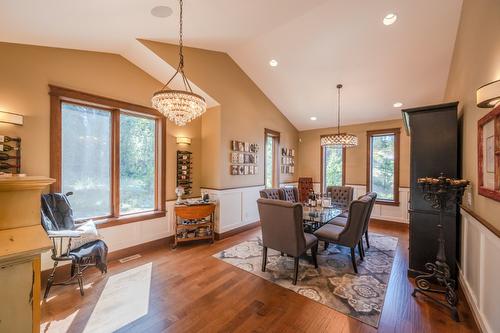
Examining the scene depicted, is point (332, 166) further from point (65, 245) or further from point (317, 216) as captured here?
point (65, 245)

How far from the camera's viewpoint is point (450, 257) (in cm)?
248

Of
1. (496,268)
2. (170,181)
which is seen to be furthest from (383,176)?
(170,181)

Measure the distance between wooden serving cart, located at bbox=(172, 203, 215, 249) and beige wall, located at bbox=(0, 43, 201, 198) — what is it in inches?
75.2

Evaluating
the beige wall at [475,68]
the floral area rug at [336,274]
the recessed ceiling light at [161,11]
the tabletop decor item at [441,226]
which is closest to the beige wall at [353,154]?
the floral area rug at [336,274]

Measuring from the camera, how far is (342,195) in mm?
4559

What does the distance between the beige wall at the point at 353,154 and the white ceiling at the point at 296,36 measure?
0.78 m

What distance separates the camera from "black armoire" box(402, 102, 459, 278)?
2.46m

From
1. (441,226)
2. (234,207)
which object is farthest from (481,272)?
(234,207)

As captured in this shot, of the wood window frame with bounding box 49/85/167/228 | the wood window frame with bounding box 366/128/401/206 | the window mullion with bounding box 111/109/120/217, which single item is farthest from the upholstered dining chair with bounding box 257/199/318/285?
the wood window frame with bounding box 366/128/401/206

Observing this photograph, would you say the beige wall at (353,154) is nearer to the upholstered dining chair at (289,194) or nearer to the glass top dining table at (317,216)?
the upholstered dining chair at (289,194)

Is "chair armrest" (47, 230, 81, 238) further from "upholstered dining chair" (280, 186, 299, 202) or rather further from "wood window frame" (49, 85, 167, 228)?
"upholstered dining chair" (280, 186, 299, 202)

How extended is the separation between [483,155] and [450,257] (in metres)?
1.39

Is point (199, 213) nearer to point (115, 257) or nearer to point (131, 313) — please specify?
point (115, 257)

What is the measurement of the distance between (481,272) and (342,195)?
2748 millimetres
